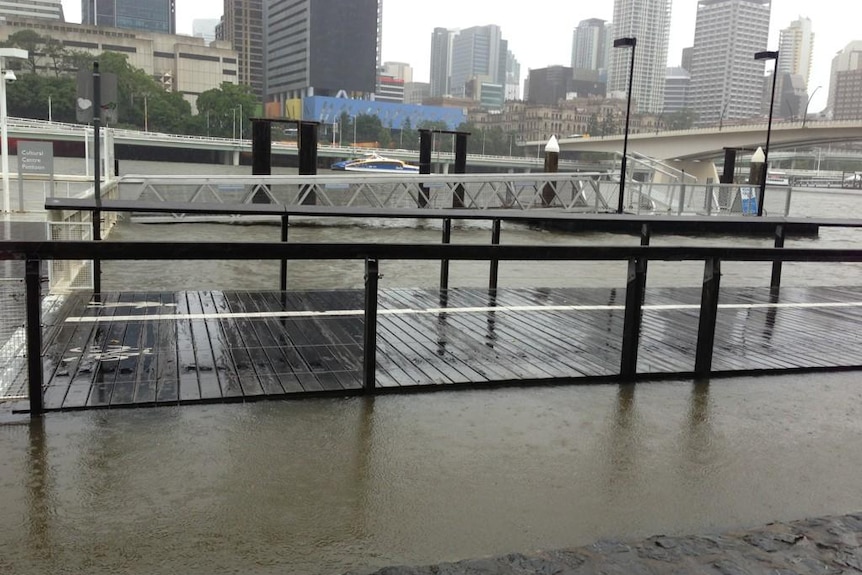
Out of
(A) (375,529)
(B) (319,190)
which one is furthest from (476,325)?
(B) (319,190)

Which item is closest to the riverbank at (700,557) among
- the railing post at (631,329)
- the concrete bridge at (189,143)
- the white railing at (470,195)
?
the railing post at (631,329)

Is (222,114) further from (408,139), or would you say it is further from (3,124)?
(3,124)

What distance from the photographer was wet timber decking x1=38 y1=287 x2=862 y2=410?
14.9 feet

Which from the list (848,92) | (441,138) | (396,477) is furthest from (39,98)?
(848,92)

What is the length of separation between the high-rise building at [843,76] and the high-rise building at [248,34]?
121 meters

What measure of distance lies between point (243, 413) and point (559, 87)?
195956mm

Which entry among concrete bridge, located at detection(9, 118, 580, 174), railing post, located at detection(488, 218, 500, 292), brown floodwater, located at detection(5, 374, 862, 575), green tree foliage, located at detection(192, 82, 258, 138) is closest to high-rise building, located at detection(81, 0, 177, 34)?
green tree foliage, located at detection(192, 82, 258, 138)

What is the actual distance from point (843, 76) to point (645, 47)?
67.5m

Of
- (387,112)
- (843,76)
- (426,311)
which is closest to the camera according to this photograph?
(426,311)

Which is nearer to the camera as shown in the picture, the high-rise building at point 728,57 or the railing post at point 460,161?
the railing post at point 460,161

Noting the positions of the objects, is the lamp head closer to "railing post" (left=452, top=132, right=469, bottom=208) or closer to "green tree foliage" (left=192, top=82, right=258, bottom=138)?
"railing post" (left=452, top=132, right=469, bottom=208)

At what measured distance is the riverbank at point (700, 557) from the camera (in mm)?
2603

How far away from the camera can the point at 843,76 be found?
107m

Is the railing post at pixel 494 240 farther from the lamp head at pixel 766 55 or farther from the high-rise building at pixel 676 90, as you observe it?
the high-rise building at pixel 676 90
